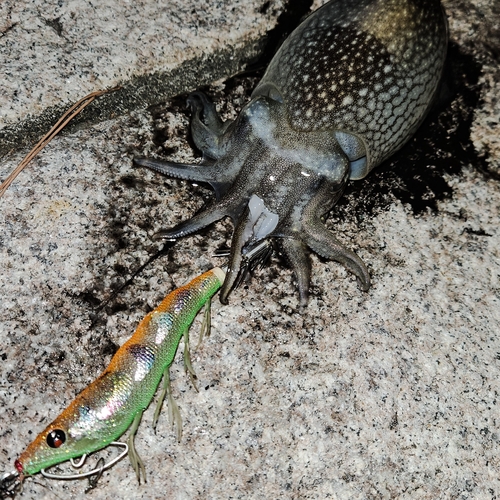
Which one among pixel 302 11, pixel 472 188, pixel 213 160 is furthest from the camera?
pixel 302 11

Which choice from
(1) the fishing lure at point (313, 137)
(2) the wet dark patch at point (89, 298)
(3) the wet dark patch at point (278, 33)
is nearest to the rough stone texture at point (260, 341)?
(2) the wet dark patch at point (89, 298)

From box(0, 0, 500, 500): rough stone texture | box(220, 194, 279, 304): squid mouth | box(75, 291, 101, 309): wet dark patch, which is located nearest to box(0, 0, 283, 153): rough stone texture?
box(0, 0, 500, 500): rough stone texture

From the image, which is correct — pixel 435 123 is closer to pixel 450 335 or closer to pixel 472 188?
pixel 472 188

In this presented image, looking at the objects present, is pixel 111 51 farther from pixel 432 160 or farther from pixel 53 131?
pixel 432 160

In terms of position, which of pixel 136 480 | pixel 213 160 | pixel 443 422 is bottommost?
pixel 136 480

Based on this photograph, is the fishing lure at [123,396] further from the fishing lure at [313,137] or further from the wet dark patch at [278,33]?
the wet dark patch at [278,33]

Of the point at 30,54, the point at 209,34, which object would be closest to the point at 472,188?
the point at 209,34

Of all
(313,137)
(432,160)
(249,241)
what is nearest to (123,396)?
(249,241)
